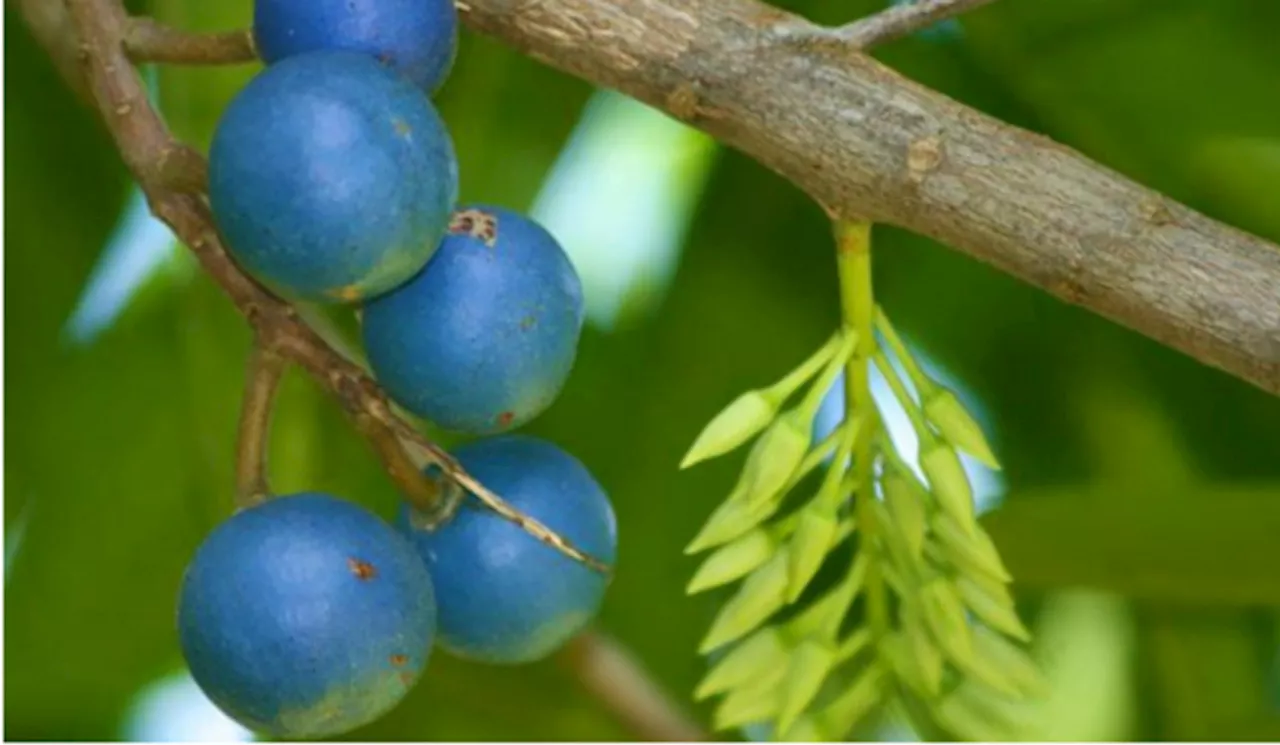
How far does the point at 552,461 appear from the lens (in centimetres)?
70

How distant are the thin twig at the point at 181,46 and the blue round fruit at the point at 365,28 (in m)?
0.03

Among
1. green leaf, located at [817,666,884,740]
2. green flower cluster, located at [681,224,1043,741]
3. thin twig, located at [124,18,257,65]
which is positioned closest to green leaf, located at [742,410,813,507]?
green flower cluster, located at [681,224,1043,741]

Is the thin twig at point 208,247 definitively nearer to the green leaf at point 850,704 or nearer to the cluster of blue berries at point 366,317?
the cluster of blue berries at point 366,317

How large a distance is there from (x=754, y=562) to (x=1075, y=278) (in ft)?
0.51

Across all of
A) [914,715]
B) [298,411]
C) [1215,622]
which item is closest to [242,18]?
[298,411]

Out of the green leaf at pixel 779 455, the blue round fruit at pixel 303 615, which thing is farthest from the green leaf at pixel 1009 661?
the blue round fruit at pixel 303 615

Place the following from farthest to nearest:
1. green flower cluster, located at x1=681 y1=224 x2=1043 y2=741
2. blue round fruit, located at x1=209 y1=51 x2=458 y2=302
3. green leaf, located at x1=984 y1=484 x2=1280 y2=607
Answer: green leaf, located at x1=984 y1=484 x2=1280 y2=607 < green flower cluster, located at x1=681 y1=224 x2=1043 y2=741 < blue round fruit, located at x1=209 y1=51 x2=458 y2=302

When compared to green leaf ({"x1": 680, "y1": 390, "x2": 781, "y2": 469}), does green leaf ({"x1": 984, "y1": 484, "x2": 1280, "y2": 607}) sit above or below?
below

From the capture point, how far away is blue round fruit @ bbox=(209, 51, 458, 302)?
0.59 metres

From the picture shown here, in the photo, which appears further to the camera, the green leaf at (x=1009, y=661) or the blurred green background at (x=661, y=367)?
the blurred green background at (x=661, y=367)

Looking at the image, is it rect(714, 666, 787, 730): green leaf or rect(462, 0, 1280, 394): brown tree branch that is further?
rect(714, 666, 787, 730): green leaf

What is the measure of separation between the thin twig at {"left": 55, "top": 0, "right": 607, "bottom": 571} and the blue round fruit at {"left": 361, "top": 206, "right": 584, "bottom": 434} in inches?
0.5

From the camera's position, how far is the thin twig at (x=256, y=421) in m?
0.65

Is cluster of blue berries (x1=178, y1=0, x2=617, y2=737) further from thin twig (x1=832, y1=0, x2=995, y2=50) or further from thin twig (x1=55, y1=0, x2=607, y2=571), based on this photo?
thin twig (x1=832, y1=0, x2=995, y2=50)
